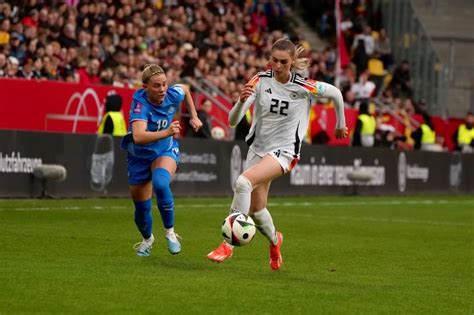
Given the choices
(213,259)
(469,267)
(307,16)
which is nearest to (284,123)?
(213,259)

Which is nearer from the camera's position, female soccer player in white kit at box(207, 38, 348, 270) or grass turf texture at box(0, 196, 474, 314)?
grass turf texture at box(0, 196, 474, 314)

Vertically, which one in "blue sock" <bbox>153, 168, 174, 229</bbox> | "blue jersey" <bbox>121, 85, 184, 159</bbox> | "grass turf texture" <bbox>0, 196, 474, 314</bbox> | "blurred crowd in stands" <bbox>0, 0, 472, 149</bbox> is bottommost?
"grass turf texture" <bbox>0, 196, 474, 314</bbox>

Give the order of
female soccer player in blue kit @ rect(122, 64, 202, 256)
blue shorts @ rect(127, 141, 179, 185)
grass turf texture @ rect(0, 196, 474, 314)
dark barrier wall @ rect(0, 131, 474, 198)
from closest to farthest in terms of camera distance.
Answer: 1. grass turf texture @ rect(0, 196, 474, 314)
2. female soccer player in blue kit @ rect(122, 64, 202, 256)
3. blue shorts @ rect(127, 141, 179, 185)
4. dark barrier wall @ rect(0, 131, 474, 198)

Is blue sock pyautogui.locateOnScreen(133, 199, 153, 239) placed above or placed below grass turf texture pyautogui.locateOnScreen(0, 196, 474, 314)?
above

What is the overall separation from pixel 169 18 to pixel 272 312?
24.0 meters

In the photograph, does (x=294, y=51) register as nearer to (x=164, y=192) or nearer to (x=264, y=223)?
(x=264, y=223)

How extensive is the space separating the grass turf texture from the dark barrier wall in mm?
994

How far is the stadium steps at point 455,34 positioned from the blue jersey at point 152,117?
3226 cm

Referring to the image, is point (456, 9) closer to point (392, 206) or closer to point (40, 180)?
point (392, 206)

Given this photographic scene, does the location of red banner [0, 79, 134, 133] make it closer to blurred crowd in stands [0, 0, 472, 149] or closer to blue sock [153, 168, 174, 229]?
blurred crowd in stands [0, 0, 472, 149]

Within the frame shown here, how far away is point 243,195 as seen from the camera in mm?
12000

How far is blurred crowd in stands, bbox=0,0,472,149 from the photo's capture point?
2659 cm

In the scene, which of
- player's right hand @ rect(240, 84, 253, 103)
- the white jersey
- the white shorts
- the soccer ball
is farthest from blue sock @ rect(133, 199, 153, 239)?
player's right hand @ rect(240, 84, 253, 103)

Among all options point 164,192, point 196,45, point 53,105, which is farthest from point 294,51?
point 196,45
